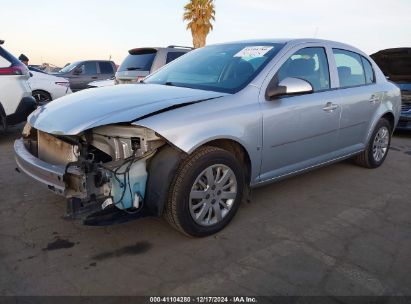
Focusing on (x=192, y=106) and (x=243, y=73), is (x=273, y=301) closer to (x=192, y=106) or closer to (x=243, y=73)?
(x=192, y=106)

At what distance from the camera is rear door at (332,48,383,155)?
434 centimetres

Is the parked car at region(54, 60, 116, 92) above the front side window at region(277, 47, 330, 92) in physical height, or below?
below

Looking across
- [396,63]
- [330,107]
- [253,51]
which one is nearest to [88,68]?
[396,63]

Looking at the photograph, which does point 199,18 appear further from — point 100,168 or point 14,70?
point 100,168

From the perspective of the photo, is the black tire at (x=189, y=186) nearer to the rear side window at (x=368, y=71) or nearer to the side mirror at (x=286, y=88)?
the side mirror at (x=286, y=88)

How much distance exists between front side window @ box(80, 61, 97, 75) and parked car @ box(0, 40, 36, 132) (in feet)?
22.7

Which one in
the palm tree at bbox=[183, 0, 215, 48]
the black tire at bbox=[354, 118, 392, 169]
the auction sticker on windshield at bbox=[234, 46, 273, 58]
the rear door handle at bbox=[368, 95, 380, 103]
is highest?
the palm tree at bbox=[183, 0, 215, 48]

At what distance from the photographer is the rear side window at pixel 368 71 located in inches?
193

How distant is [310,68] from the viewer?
4023mm

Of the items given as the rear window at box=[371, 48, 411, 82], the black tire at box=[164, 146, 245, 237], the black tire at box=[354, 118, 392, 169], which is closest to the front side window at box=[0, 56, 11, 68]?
the black tire at box=[164, 146, 245, 237]

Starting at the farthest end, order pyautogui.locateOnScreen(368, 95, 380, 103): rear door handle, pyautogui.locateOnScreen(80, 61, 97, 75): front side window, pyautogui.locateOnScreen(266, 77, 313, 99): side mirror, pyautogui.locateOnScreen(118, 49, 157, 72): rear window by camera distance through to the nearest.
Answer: pyautogui.locateOnScreen(80, 61, 97, 75): front side window, pyautogui.locateOnScreen(118, 49, 157, 72): rear window, pyautogui.locateOnScreen(368, 95, 380, 103): rear door handle, pyautogui.locateOnScreen(266, 77, 313, 99): side mirror

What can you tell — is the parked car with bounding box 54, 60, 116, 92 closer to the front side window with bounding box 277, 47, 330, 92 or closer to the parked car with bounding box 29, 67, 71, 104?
the parked car with bounding box 29, 67, 71, 104

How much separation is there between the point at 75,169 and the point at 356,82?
3573 mm

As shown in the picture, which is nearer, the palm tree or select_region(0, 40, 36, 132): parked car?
select_region(0, 40, 36, 132): parked car
